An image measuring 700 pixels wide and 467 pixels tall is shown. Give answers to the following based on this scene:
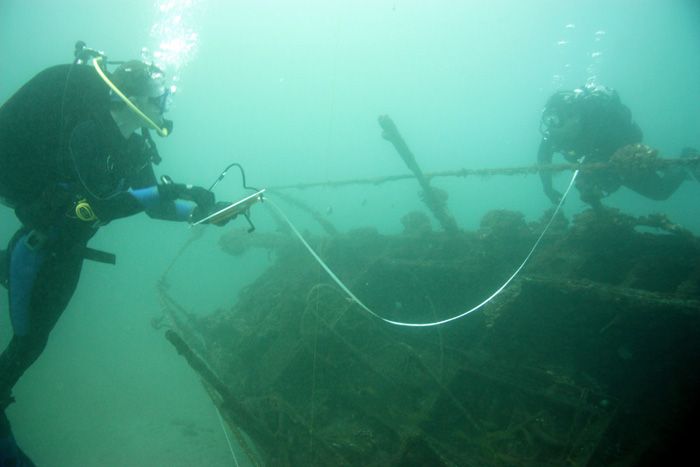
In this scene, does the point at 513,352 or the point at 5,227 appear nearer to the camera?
the point at 513,352

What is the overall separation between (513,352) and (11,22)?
96008 mm

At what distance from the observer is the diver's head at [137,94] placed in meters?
3.82

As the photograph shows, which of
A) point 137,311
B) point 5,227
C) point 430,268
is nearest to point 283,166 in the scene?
point 5,227

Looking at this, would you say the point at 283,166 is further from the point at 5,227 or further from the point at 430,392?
the point at 430,392

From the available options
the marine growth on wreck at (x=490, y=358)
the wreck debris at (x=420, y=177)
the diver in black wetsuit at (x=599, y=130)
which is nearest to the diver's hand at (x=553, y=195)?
the diver in black wetsuit at (x=599, y=130)

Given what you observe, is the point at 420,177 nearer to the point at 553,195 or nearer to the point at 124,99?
the point at 553,195

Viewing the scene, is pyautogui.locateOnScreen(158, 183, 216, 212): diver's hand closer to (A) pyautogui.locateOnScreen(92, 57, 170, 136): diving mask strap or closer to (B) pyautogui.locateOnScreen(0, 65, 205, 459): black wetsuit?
(B) pyautogui.locateOnScreen(0, 65, 205, 459): black wetsuit

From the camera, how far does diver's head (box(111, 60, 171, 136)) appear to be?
12.5 feet

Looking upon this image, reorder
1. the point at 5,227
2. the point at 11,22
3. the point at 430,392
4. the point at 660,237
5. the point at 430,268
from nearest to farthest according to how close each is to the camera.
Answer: the point at 430,392
the point at 660,237
the point at 430,268
the point at 11,22
the point at 5,227

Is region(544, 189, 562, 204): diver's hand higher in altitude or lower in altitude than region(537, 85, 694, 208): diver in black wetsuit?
lower

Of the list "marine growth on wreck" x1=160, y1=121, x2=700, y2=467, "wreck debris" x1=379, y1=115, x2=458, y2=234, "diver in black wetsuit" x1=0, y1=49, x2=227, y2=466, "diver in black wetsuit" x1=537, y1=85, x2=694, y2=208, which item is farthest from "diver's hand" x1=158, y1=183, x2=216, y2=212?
"diver in black wetsuit" x1=537, y1=85, x2=694, y2=208

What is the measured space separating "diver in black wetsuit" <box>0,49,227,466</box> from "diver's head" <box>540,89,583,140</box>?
850 centimetres

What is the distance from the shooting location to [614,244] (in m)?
6.01

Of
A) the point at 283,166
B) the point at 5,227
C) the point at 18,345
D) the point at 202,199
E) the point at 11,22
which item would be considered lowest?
the point at 283,166
